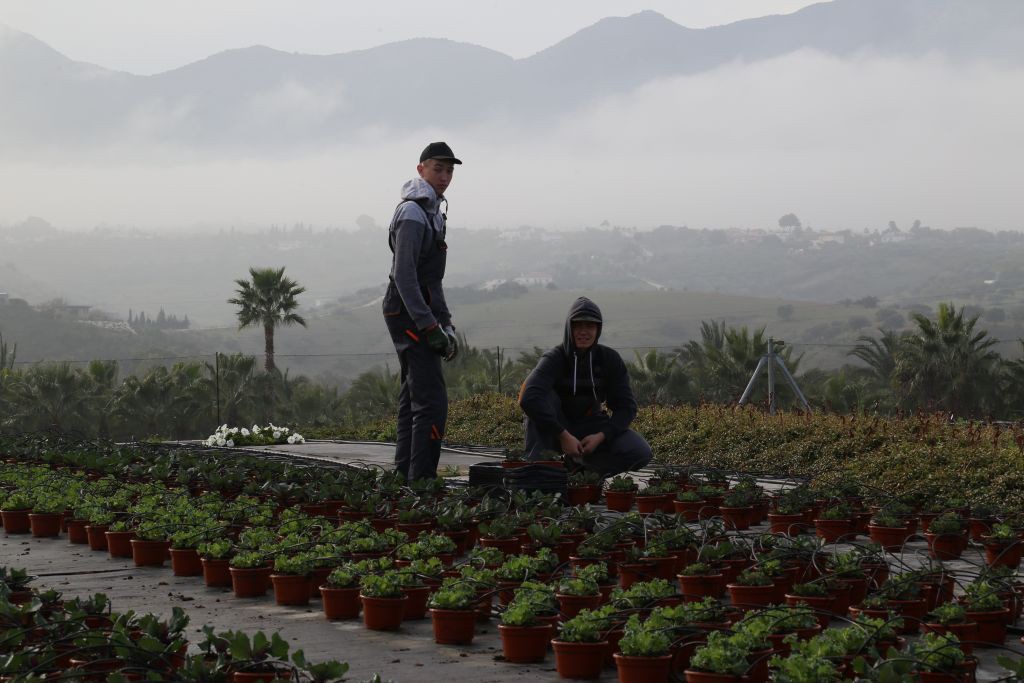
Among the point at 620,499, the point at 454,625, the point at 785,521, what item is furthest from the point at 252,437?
the point at 454,625

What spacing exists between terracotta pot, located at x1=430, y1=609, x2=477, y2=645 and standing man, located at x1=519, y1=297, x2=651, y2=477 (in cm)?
400

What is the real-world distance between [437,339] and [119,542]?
8.06ft

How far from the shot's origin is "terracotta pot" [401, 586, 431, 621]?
5332 mm

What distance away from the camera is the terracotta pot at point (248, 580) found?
6000 millimetres

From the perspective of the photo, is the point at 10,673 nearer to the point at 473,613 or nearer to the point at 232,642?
the point at 232,642

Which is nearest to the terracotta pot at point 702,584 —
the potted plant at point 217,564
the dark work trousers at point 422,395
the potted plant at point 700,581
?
the potted plant at point 700,581

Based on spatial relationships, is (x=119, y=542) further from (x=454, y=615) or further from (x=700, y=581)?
(x=700, y=581)

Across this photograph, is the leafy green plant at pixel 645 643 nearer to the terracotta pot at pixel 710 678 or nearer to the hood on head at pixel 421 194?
the terracotta pot at pixel 710 678

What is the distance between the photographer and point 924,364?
35375 mm

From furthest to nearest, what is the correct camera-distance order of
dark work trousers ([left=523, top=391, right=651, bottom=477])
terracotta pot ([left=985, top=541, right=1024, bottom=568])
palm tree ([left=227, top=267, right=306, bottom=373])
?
palm tree ([left=227, top=267, right=306, bottom=373]) → dark work trousers ([left=523, top=391, right=651, bottom=477]) → terracotta pot ([left=985, top=541, right=1024, bottom=568])

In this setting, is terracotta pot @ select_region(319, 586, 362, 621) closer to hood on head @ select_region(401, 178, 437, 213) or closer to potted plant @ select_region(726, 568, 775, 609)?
potted plant @ select_region(726, 568, 775, 609)

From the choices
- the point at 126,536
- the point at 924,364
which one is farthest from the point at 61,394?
the point at 126,536

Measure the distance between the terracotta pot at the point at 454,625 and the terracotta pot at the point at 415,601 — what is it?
0.42m

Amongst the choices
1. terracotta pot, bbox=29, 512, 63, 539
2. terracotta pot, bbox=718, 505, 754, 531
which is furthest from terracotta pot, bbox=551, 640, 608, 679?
terracotta pot, bbox=29, 512, 63, 539
